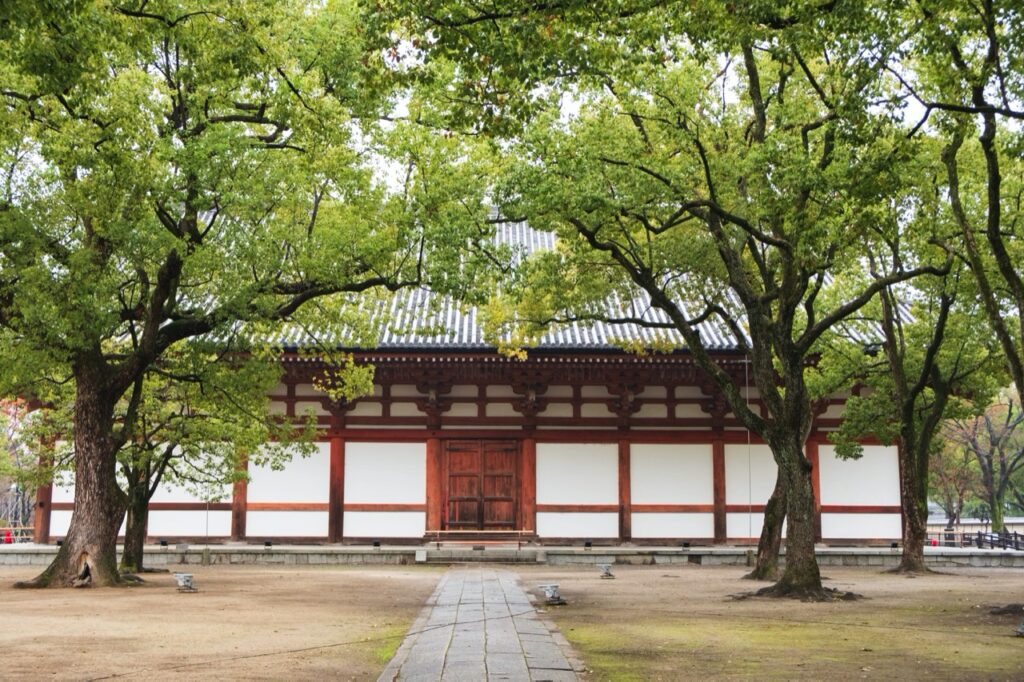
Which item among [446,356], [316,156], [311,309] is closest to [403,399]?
[446,356]

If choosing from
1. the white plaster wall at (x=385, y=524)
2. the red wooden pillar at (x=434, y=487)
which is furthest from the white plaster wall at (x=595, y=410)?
the white plaster wall at (x=385, y=524)

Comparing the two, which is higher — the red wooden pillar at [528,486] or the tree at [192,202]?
the tree at [192,202]

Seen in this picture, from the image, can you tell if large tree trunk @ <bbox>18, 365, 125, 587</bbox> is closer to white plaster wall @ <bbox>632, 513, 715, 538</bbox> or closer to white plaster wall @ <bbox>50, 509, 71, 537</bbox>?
white plaster wall @ <bbox>50, 509, 71, 537</bbox>

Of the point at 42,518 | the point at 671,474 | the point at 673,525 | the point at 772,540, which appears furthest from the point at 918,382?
the point at 42,518

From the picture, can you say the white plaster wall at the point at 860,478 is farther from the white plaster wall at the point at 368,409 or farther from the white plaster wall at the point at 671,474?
the white plaster wall at the point at 368,409

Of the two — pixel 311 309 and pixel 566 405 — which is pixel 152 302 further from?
pixel 566 405

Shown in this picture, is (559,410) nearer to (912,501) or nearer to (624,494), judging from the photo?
(624,494)

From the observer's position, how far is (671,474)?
81.8 ft

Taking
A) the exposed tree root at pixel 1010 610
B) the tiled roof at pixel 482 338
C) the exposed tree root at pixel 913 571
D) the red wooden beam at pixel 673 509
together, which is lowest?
the exposed tree root at pixel 913 571

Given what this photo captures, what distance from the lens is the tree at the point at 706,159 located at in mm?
8242

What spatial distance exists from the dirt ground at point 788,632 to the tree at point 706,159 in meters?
1.70

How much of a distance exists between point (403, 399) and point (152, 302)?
10148 millimetres

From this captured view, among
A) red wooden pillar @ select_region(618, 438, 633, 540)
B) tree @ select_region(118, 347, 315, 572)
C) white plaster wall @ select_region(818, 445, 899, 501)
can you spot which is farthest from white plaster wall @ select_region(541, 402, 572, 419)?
tree @ select_region(118, 347, 315, 572)

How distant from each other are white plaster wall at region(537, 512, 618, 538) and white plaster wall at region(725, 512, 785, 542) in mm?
2968
